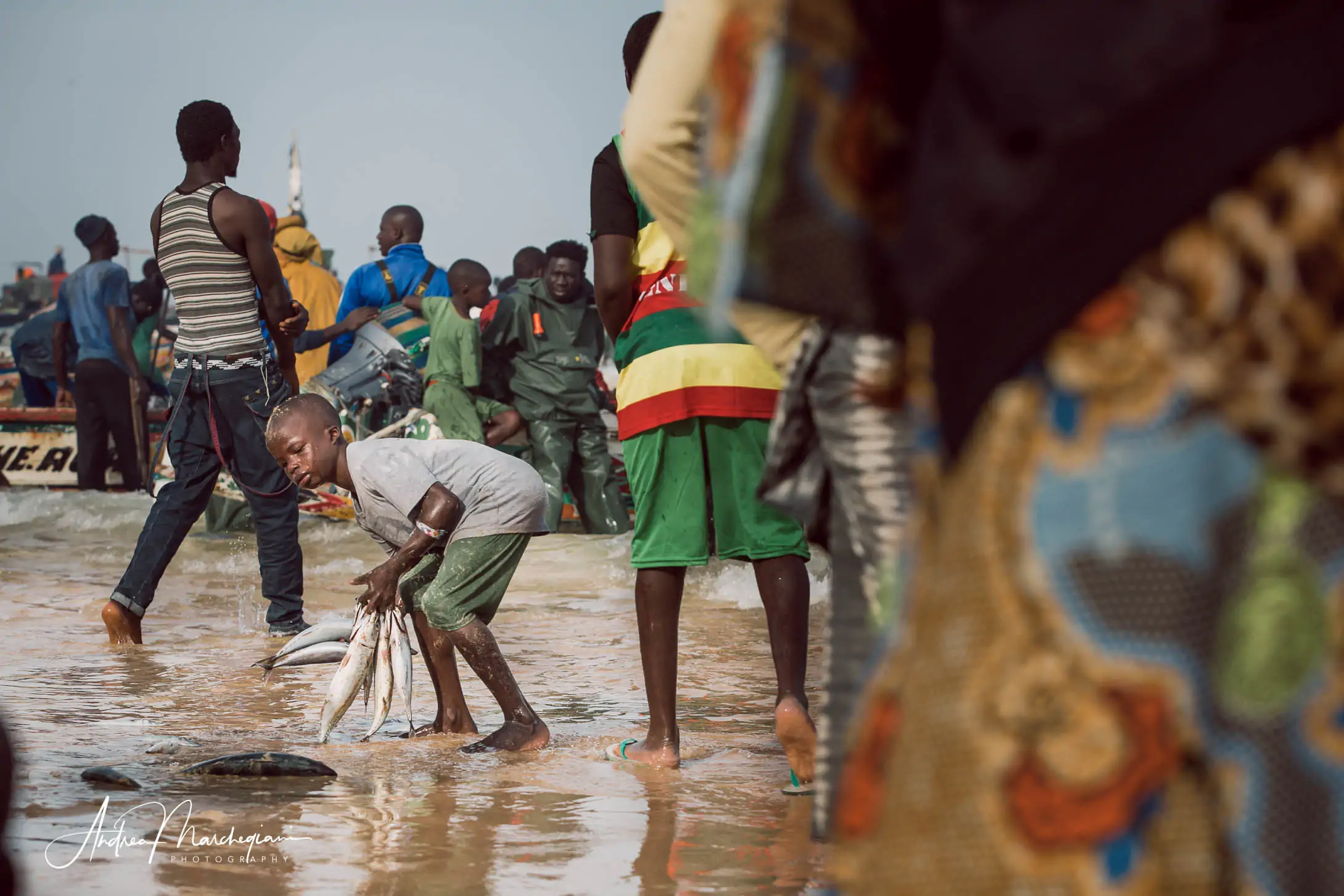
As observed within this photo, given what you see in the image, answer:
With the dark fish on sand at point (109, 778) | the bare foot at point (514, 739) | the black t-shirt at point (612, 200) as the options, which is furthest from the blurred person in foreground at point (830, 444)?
the bare foot at point (514, 739)

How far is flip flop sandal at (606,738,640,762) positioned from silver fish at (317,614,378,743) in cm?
76

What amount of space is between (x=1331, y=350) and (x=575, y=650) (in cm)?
587

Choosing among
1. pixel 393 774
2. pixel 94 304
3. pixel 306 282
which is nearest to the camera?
pixel 393 774

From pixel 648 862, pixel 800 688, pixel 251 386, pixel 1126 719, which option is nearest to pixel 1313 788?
pixel 1126 719

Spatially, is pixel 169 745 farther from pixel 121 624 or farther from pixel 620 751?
pixel 121 624

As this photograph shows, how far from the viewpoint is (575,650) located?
6766 mm

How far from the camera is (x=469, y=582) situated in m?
4.57

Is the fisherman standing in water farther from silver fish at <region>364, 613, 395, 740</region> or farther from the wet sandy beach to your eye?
silver fish at <region>364, 613, 395, 740</region>

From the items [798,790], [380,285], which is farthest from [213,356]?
[380,285]

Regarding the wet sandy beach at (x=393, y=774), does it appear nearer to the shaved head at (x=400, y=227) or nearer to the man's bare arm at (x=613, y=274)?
the man's bare arm at (x=613, y=274)

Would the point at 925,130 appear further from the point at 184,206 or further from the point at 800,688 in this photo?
the point at 184,206

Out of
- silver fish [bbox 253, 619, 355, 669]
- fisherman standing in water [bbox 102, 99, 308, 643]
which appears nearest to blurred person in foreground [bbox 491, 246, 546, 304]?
fisherman standing in water [bbox 102, 99, 308, 643]

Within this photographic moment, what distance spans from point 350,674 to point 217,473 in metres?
2.39

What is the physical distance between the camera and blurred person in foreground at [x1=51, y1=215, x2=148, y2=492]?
11328 millimetres
